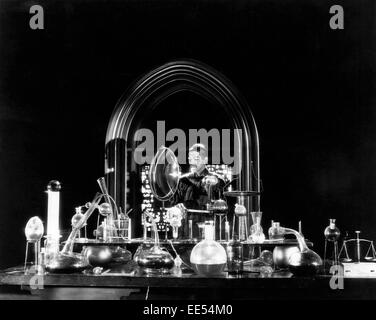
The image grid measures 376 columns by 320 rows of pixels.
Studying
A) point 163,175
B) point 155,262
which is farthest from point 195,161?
point 155,262

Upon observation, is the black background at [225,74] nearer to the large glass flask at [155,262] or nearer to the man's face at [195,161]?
the man's face at [195,161]

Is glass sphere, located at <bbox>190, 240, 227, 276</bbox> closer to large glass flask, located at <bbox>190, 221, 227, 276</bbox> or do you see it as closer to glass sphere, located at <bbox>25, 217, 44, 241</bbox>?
large glass flask, located at <bbox>190, 221, 227, 276</bbox>

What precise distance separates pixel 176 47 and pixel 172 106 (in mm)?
786

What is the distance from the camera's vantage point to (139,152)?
5.76 m

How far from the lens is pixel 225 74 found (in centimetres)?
567

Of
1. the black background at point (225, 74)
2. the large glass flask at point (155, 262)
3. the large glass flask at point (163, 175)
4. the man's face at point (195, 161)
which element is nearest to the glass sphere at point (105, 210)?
the large glass flask at point (163, 175)

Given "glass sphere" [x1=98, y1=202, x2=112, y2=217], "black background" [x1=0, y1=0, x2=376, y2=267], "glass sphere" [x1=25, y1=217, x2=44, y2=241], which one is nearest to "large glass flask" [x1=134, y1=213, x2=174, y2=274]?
"glass sphere" [x1=25, y1=217, x2=44, y2=241]

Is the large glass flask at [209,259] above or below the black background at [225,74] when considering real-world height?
below

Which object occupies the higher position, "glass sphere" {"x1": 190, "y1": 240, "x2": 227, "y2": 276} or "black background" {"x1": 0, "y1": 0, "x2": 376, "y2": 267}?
"black background" {"x1": 0, "y1": 0, "x2": 376, "y2": 267}

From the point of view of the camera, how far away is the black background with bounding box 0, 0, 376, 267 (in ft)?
17.9

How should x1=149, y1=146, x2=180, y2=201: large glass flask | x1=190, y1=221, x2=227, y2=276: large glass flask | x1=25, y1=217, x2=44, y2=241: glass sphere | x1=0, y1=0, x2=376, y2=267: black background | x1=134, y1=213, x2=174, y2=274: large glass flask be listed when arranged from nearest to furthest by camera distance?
x1=190, y1=221, x2=227, y2=276: large glass flask → x1=134, y1=213, x2=174, y2=274: large glass flask → x1=25, y1=217, x2=44, y2=241: glass sphere → x1=149, y1=146, x2=180, y2=201: large glass flask → x1=0, y1=0, x2=376, y2=267: black background

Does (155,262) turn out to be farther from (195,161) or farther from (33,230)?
(195,161)

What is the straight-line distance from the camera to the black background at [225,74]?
5.47 m

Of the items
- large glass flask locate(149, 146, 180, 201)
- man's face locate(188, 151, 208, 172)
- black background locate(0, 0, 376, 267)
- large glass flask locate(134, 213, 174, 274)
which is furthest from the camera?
black background locate(0, 0, 376, 267)
